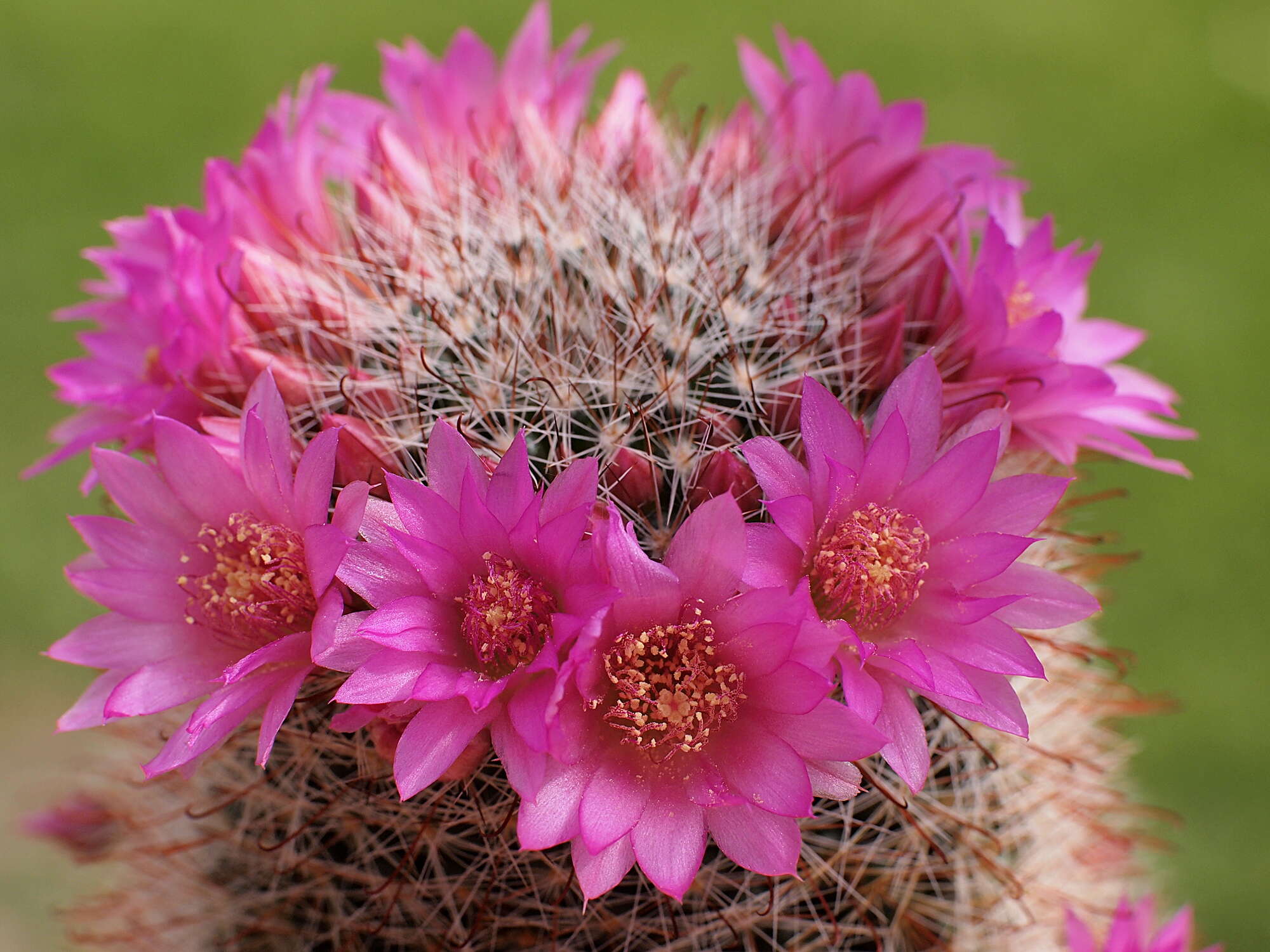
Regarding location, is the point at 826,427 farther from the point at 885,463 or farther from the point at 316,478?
the point at 316,478

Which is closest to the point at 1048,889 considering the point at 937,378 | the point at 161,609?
the point at 937,378

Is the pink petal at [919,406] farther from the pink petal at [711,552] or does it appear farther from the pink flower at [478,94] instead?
the pink flower at [478,94]

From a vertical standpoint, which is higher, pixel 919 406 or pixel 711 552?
pixel 919 406

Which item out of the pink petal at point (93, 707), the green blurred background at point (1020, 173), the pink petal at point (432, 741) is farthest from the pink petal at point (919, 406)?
the green blurred background at point (1020, 173)

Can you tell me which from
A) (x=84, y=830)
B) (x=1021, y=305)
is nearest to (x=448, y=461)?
(x=1021, y=305)

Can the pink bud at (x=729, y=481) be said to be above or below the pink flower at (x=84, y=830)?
above

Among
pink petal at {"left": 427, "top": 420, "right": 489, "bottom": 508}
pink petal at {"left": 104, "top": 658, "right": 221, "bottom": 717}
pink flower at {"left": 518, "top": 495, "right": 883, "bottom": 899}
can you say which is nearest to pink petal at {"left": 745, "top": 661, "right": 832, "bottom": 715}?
pink flower at {"left": 518, "top": 495, "right": 883, "bottom": 899}

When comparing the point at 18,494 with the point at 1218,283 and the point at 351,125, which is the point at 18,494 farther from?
the point at 1218,283
